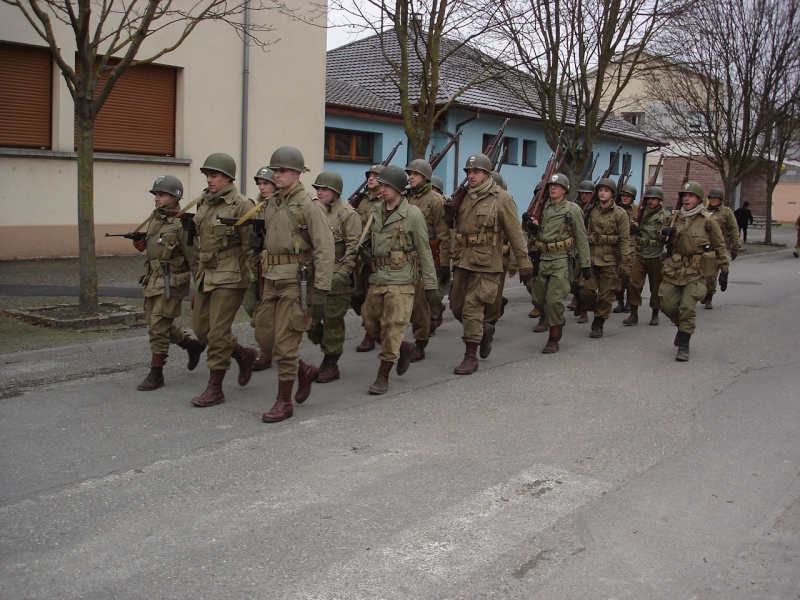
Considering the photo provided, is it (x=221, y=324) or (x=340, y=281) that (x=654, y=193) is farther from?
(x=221, y=324)

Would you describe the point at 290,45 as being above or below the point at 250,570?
above

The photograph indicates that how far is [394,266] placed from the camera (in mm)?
7266

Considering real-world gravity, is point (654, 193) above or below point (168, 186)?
above

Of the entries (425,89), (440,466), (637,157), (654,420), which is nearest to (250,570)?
(440,466)

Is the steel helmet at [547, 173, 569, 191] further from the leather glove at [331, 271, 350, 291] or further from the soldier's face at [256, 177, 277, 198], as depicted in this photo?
the soldier's face at [256, 177, 277, 198]

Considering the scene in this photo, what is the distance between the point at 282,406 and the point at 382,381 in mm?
1220

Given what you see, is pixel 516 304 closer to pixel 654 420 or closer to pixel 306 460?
pixel 654 420

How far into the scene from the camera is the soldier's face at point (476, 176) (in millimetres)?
8250

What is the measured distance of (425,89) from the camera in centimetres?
1398

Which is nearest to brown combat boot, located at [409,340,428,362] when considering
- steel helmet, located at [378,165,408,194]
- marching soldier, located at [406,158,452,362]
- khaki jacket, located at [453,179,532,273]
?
marching soldier, located at [406,158,452,362]

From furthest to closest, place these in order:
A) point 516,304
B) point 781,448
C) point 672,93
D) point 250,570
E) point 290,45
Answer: point 672,93 < point 290,45 < point 516,304 < point 781,448 < point 250,570

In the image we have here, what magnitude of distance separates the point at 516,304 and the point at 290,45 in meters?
8.62

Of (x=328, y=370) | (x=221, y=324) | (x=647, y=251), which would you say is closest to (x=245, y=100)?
(x=647, y=251)

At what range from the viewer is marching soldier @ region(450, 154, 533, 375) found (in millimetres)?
8227
